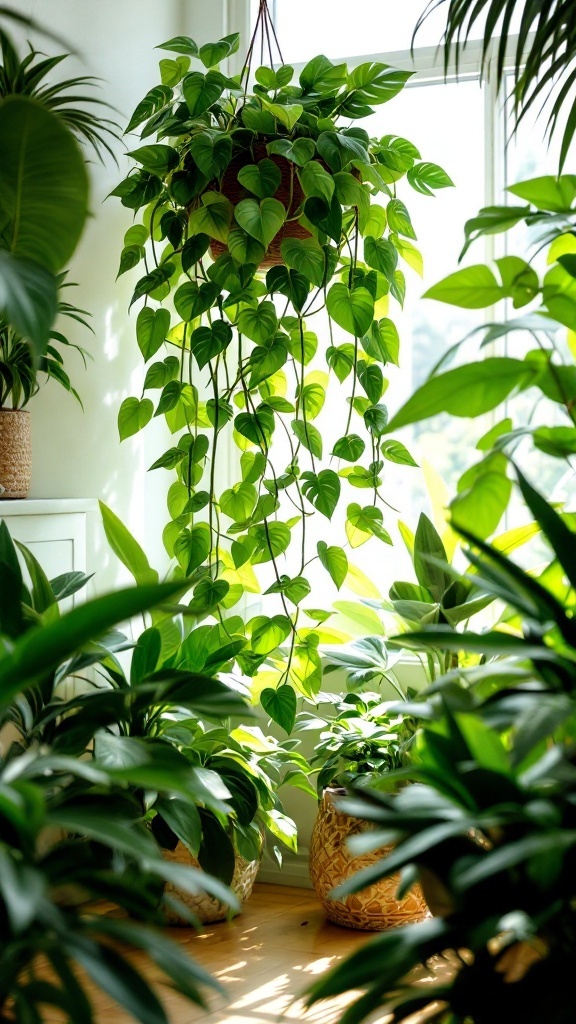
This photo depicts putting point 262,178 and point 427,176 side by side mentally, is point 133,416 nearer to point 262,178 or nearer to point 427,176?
point 262,178

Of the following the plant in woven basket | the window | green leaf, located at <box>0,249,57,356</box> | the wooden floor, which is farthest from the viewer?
the window

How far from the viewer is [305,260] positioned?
2.50m

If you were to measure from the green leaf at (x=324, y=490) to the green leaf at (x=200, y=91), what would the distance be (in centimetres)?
88

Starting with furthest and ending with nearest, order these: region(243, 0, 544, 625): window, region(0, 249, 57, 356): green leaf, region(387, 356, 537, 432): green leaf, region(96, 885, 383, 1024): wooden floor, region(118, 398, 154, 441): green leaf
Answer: region(243, 0, 544, 625): window → region(118, 398, 154, 441): green leaf → region(96, 885, 383, 1024): wooden floor → region(387, 356, 537, 432): green leaf → region(0, 249, 57, 356): green leaf

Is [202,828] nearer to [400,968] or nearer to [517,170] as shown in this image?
[400,968]

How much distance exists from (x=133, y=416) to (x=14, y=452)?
39 cm

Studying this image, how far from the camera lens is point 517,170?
2971 millimetres

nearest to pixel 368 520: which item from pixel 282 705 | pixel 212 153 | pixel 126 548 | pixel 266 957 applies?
pixel 282 705

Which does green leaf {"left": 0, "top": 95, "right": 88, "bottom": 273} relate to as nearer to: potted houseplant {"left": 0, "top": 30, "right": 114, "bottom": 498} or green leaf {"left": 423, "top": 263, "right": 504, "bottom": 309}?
potted houseplant {"left": 0, "top": 30, "right": 114, "bottom": 498}

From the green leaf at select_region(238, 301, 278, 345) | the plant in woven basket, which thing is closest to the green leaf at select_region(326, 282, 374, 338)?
the green leaf at select_region(238, 301, 278, 345)

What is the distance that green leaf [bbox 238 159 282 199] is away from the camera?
2402mm

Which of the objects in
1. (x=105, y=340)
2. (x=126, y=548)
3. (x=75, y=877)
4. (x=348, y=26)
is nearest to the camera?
(x=75, y=877)

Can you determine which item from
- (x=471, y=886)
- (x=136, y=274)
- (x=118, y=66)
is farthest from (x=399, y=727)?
(x=118, y=66)

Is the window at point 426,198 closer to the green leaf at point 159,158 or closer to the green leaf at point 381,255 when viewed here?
the green leaf at point 381,255
